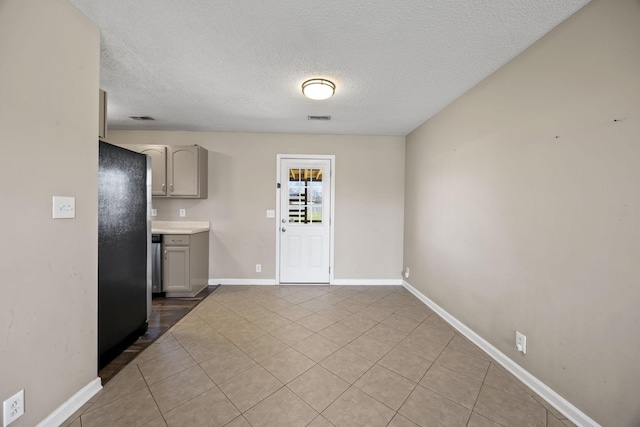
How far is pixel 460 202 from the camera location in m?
2.50

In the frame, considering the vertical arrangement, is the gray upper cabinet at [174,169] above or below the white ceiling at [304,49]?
below

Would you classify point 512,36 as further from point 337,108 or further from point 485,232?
point 337,108

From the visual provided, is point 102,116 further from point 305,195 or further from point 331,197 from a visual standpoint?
point 331,197

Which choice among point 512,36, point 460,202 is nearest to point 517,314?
point 460,202

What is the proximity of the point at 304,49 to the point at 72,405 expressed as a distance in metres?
2.73

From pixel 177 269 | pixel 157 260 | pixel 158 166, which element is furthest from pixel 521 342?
pixel 158 166

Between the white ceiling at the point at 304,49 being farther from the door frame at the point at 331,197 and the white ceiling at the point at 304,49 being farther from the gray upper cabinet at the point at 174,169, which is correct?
the door frame at the point at 331,197

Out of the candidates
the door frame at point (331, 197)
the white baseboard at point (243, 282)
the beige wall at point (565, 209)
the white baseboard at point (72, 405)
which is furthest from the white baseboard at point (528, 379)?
the white baseboard at point (72, 405)

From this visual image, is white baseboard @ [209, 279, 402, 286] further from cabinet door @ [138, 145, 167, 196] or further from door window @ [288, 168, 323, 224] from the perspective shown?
cabinet door @ [138, 145, 167, 196]

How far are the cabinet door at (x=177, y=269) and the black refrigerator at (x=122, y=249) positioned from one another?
933 mm

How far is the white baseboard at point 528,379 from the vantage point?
1369 mm

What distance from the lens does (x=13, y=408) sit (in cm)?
112

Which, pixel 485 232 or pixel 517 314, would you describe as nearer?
pixel 517 314

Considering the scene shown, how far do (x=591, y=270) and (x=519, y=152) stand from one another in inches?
35.3
